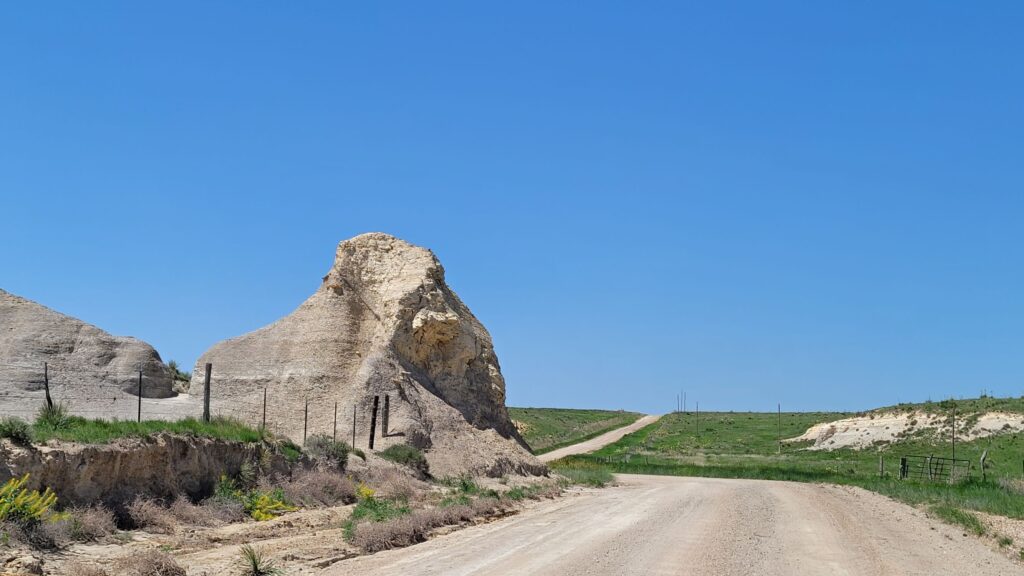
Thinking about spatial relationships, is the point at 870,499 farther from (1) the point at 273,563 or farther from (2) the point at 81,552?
(2) the point at 81,552

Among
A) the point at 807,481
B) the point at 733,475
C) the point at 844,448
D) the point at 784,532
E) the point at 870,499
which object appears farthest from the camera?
the point at 844,448

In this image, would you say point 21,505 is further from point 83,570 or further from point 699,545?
point 699,545

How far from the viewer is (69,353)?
104ft

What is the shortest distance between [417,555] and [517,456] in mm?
21720

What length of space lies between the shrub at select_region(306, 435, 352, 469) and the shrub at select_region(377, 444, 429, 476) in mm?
2918

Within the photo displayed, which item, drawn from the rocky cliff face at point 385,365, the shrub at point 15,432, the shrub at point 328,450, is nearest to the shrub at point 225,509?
the shrub at point 15,432

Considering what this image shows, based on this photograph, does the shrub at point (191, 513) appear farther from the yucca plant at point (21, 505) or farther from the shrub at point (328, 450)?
the shrub at point (328, 450)

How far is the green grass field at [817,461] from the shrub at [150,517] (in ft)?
70.2

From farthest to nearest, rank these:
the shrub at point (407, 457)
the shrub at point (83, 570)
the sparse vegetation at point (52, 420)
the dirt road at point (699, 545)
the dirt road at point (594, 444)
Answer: the dirt road at point (594, 444) → the shrub at point (407, 457) → the sparse vegetation at point (52, 420) → the dirt road at point (699, 545) → the shrub at point (83, 570)

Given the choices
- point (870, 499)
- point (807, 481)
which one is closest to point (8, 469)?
point (870, 499)

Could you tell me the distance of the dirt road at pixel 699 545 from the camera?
14.6 metres

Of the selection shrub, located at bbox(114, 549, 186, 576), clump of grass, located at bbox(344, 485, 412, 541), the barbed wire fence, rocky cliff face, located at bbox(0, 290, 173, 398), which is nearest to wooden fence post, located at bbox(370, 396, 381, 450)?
the barbed wire fence

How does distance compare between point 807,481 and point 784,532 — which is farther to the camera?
point 807,481

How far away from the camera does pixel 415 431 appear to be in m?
34.0
